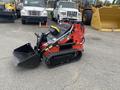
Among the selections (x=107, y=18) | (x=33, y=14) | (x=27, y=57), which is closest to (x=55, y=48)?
(x=27, y=57)

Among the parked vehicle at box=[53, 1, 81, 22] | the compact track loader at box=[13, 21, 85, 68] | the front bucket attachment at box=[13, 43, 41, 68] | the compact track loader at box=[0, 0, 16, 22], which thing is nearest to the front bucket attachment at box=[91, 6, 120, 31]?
the parked vehicle at box=[53, 1, 81, 22]

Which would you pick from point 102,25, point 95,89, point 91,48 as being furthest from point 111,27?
point 95,89

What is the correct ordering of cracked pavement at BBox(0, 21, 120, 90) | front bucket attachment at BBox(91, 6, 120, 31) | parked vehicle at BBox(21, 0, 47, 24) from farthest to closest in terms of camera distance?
parked vehicle at BBox(21, 0, 47, 24) < front bucket attachment at BBox(91, 6, 120, 31) < cracked pavement at BBox(0, 21, 120, 90)

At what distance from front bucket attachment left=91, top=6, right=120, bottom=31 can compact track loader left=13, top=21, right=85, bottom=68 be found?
6.75m

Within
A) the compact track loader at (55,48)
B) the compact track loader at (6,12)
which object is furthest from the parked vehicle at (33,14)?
the compact track loader at (55,48)

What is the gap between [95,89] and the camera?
4992 mm

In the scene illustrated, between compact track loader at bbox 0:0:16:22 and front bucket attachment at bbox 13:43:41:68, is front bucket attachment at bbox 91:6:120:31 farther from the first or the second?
front bucket attachment at bbox 13:43:41:68

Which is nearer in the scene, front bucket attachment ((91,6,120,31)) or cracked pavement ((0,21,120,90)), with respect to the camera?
cracked pavement ((0,21,120,90))

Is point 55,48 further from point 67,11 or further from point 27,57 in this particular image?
point 67,11

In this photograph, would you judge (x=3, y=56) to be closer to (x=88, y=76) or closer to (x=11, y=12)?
(x=88, y=76)

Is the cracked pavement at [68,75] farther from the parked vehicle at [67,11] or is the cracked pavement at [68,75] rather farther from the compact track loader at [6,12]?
the compact track loader at [6,12]

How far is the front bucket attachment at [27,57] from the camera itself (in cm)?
582

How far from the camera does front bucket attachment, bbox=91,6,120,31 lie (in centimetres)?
1368

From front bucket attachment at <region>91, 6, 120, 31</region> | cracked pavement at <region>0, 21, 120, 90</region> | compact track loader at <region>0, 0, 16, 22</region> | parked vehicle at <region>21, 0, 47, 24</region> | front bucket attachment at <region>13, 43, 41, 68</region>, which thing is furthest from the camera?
compact track loader at <region>0, 0, 16, 22</region>
